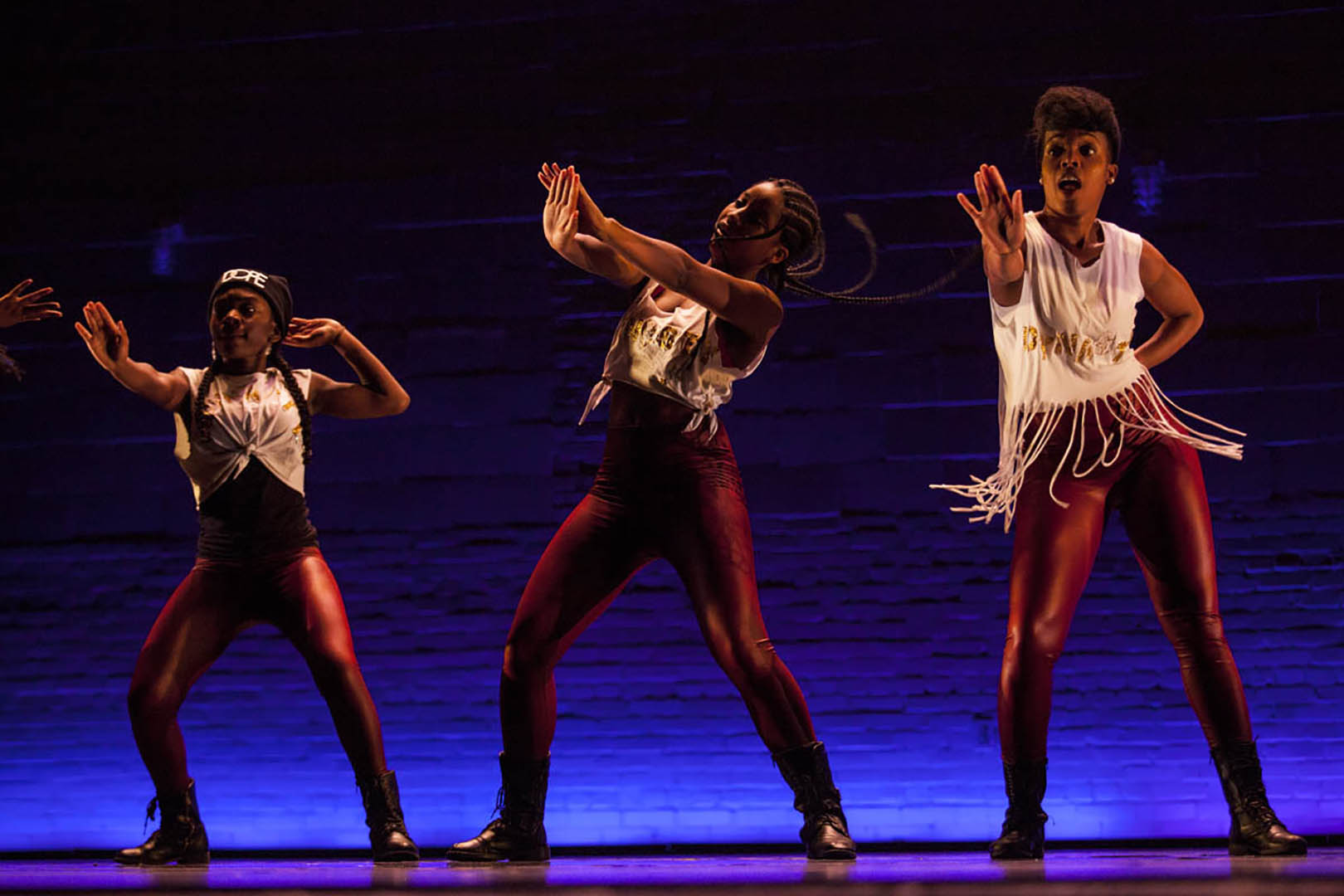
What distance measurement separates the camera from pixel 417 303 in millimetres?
4156

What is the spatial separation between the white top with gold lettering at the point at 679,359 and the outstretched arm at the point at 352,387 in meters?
0.69

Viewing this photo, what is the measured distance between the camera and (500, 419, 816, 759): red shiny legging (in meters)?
2.60

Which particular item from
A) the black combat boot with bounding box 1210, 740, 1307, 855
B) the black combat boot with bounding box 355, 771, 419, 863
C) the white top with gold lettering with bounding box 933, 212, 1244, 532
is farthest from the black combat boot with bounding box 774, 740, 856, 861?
the black combat boot with bounding box 355, 771, 419, 863

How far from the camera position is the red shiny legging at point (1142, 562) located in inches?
97.1

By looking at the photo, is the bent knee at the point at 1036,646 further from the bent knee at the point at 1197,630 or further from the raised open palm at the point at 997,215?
the raised open palm at the point at 997,215

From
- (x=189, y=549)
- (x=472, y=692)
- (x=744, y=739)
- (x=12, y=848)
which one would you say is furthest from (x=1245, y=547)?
(x=12, y=848)

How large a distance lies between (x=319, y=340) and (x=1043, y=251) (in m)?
1.70

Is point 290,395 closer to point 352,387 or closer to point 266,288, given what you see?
point 352,387

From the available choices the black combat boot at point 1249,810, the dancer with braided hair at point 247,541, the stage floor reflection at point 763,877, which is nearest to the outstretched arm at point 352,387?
the dancer with braided hair at point 247,541

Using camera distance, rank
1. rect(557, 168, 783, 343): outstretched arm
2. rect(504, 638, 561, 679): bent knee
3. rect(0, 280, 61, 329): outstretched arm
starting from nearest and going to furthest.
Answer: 1. rect(557, 168, 783, 343): outstretched arm
2. rect(504, 638, 561, 679): bent knee
3. rect(0, 280, 61, 329): outstretched arm

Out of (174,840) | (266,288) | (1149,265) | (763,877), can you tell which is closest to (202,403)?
(266,288)

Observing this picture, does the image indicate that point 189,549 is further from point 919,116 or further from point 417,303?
point 919,116

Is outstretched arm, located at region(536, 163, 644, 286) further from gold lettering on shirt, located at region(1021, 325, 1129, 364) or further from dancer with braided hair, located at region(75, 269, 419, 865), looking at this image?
gold lettering on shirt, located at region(1021, 325, 1129, 364)

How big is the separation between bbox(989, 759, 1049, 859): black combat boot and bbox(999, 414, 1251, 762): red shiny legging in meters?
0.02
